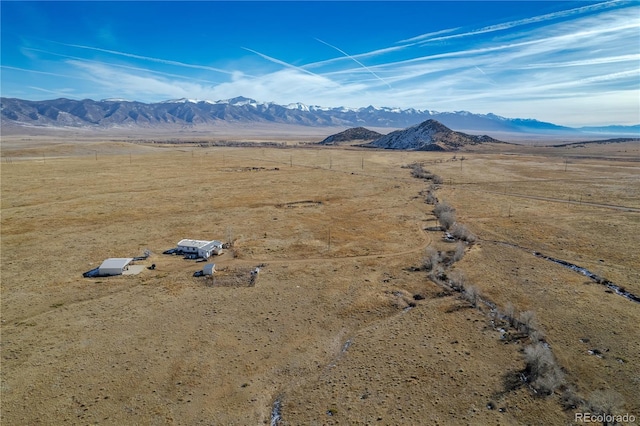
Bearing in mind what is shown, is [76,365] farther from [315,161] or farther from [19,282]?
[315,161]

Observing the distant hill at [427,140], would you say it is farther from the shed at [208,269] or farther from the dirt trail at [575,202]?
the shed at [208,269]

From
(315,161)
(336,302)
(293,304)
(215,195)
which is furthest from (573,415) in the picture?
(315,161)

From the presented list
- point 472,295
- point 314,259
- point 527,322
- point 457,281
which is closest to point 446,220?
point 457,281

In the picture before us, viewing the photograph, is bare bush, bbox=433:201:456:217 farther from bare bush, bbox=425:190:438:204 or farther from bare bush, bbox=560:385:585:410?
bare bush, bbox=560:385:585:410

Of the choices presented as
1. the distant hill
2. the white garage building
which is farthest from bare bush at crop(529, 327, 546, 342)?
the distant hill

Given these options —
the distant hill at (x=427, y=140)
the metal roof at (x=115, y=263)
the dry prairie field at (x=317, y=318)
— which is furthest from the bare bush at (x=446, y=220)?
the distant hill at (x=427, y=140)

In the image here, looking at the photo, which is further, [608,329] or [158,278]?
[158,278]
